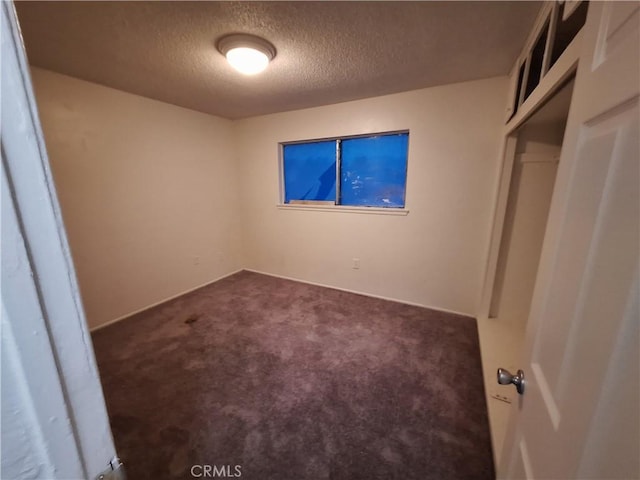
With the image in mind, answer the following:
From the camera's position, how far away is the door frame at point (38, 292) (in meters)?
0.30

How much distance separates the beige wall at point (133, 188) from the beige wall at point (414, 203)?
2.34 feet

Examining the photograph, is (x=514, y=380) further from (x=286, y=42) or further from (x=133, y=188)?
(x=133, y=188)

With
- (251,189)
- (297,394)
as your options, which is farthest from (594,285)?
(251,189)

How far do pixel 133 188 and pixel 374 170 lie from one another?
2.62 meters

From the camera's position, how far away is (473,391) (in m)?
1.75

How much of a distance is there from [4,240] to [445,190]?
113 inches

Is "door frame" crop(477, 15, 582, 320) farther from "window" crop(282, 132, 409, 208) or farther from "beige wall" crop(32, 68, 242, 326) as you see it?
"beige wall" crop(32, 68, 242, 326)

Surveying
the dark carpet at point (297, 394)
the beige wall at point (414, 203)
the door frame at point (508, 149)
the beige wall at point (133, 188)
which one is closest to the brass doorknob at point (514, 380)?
the dark carpet at point (297, 394)

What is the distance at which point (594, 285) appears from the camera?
473 millimetres

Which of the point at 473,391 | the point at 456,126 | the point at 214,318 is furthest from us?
the point at 214,318

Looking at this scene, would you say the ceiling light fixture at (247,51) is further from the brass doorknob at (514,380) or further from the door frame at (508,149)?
the brass doorknob at (514,380)

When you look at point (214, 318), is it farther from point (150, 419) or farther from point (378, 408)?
point (378, 408)

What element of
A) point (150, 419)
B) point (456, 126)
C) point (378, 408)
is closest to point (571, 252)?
point (378, 408)

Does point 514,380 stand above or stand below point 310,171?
below
